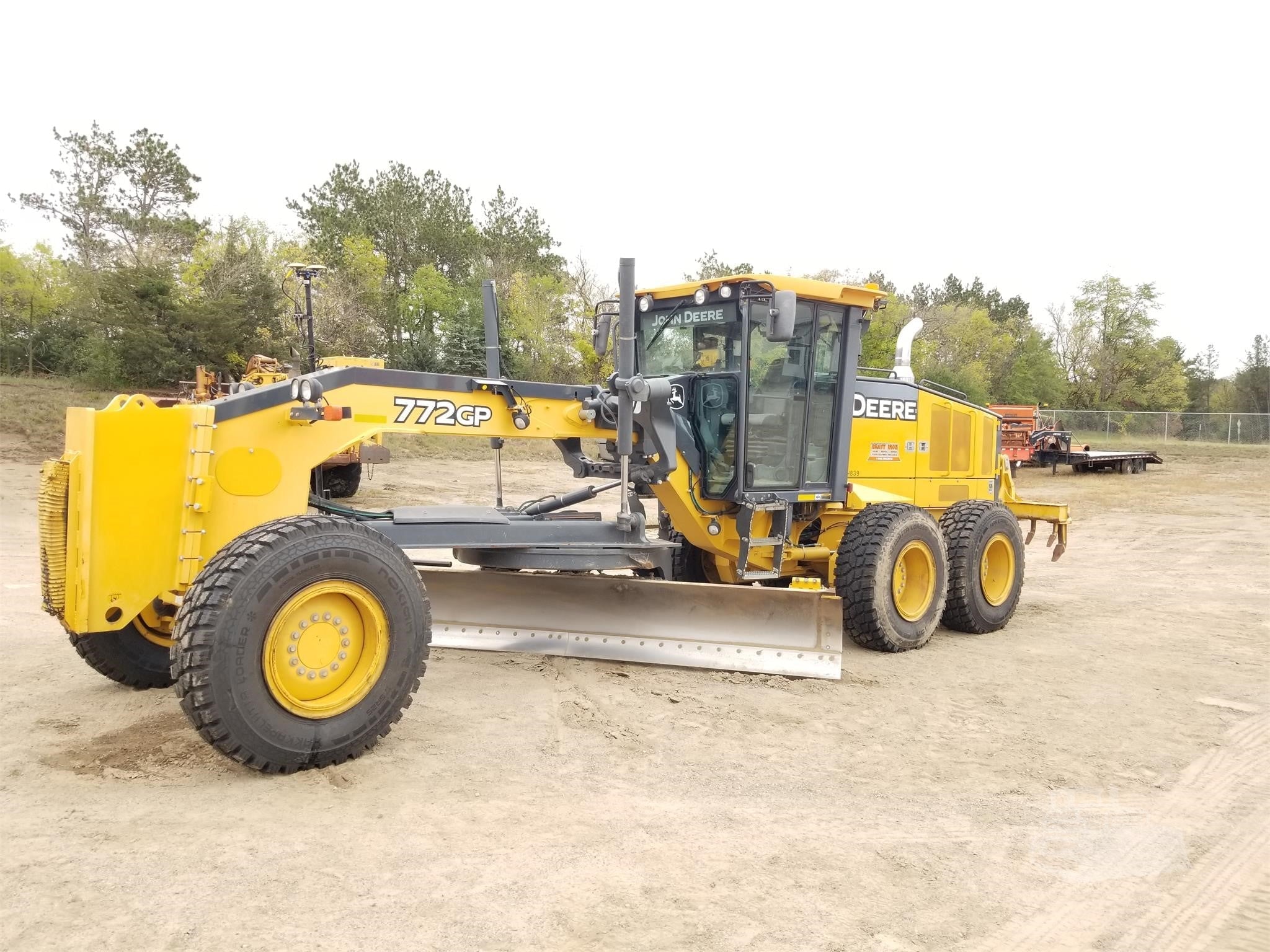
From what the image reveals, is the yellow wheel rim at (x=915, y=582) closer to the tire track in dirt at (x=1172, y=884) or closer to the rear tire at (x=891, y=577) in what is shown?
the rear tire at (x=891, y=577)

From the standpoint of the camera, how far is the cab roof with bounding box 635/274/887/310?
22.3 feet

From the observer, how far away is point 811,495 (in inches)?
289

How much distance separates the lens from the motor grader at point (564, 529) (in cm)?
418

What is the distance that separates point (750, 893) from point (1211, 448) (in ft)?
135

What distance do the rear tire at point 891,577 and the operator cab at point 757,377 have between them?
1.75 ft

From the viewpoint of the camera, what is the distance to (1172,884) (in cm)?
Answer: 358

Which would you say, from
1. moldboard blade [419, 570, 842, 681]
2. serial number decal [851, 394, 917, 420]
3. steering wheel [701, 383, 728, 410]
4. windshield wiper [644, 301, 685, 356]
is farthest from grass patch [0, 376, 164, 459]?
serial number decal [851, 394, 917, 420]

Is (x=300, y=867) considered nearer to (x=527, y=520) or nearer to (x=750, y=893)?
(x=750, y=893)

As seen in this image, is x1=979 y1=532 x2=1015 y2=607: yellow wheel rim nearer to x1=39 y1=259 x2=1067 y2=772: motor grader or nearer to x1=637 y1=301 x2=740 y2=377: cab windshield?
x1=39 y1=259 x2=1067 y2=772: motor grader

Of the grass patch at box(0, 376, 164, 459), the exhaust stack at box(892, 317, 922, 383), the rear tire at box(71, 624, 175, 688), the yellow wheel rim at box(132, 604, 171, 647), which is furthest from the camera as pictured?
the grass patch at box(0, 376, 164, 459)

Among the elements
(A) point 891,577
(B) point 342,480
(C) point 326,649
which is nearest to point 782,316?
(A) point 891,577

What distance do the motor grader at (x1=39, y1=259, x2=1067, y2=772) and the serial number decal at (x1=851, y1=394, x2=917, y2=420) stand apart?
25 mm

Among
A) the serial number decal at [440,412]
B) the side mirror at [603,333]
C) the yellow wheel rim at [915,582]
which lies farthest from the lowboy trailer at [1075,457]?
the serial number decal at [440,412]

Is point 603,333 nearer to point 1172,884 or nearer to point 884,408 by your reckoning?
point 884,408
